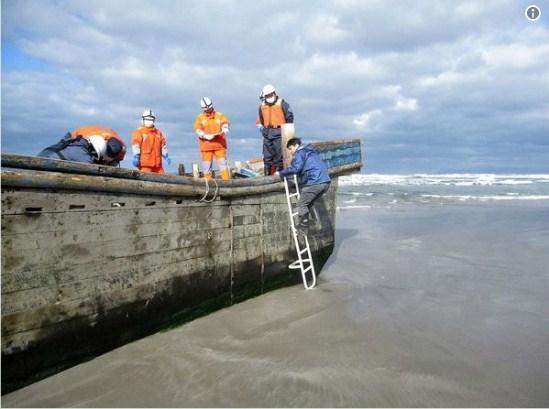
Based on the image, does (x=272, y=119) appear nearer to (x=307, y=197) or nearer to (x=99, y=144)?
(x=307, y=197)

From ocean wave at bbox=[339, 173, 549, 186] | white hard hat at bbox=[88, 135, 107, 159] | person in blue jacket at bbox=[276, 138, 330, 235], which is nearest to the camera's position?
white hard hat at bbox=[88, 135, 107, 159]

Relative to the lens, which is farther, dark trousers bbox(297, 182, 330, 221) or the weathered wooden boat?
dark trousers bbox(297, 182, 330, 221)

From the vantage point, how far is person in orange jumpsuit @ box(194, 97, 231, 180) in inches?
339

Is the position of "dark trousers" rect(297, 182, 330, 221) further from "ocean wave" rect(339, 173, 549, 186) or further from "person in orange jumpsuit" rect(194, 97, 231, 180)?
"ocean wave" rect(339, 173, 549, 186)

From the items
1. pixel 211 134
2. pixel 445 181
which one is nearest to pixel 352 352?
pixel 211 134

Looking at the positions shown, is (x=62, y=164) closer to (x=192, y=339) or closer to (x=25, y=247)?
(x=25, y=247)

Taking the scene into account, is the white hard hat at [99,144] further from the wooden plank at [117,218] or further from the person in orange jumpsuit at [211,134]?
the person in orange jumpsuit at [211,134]

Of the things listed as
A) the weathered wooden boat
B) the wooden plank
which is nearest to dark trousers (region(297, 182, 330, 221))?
the weathered wooden boat

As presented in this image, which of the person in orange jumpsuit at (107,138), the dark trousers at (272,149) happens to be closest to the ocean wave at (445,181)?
the dark trousers at (272,149)

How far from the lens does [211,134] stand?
8.64 metres

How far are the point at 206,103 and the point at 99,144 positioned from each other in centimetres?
327

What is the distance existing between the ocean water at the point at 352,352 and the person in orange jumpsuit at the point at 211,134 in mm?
3136

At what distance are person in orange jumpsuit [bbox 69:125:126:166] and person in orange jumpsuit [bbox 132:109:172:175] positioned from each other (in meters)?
2.12

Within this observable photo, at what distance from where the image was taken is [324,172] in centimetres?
751
